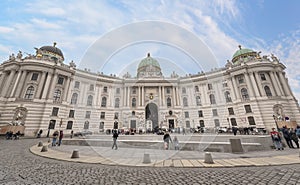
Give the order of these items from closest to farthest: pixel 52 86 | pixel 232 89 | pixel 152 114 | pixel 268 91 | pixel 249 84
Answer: pixel 52 86, pixel 268 91, pixel 249 84, pixel 232 89, pixel 152 114

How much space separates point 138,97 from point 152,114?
769 centimetres

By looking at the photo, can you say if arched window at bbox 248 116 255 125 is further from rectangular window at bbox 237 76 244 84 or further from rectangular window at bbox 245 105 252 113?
rectangular window at bbox 237 76 244 84

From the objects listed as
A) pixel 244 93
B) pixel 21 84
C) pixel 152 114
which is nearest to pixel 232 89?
pixel 244 93

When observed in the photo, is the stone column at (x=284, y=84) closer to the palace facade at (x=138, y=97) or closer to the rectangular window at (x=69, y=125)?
the palace facade at (x=138, y=97)

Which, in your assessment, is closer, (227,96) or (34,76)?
(34,76)

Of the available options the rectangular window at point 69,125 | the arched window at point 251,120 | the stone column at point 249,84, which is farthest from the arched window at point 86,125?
the stone column at point 249,84

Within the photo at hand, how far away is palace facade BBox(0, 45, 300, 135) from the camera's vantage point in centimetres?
3141

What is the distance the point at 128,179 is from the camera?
5035 millimetres

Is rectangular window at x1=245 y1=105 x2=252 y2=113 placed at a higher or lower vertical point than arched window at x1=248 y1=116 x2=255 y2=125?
higher

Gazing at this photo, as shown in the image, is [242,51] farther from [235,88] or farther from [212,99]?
[212,99]

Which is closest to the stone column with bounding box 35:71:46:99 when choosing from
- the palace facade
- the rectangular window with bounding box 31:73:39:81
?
the palace facade

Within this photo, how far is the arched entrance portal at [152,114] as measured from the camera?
137ft

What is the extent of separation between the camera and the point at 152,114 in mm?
43375

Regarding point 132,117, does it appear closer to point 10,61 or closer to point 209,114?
point 209,114
